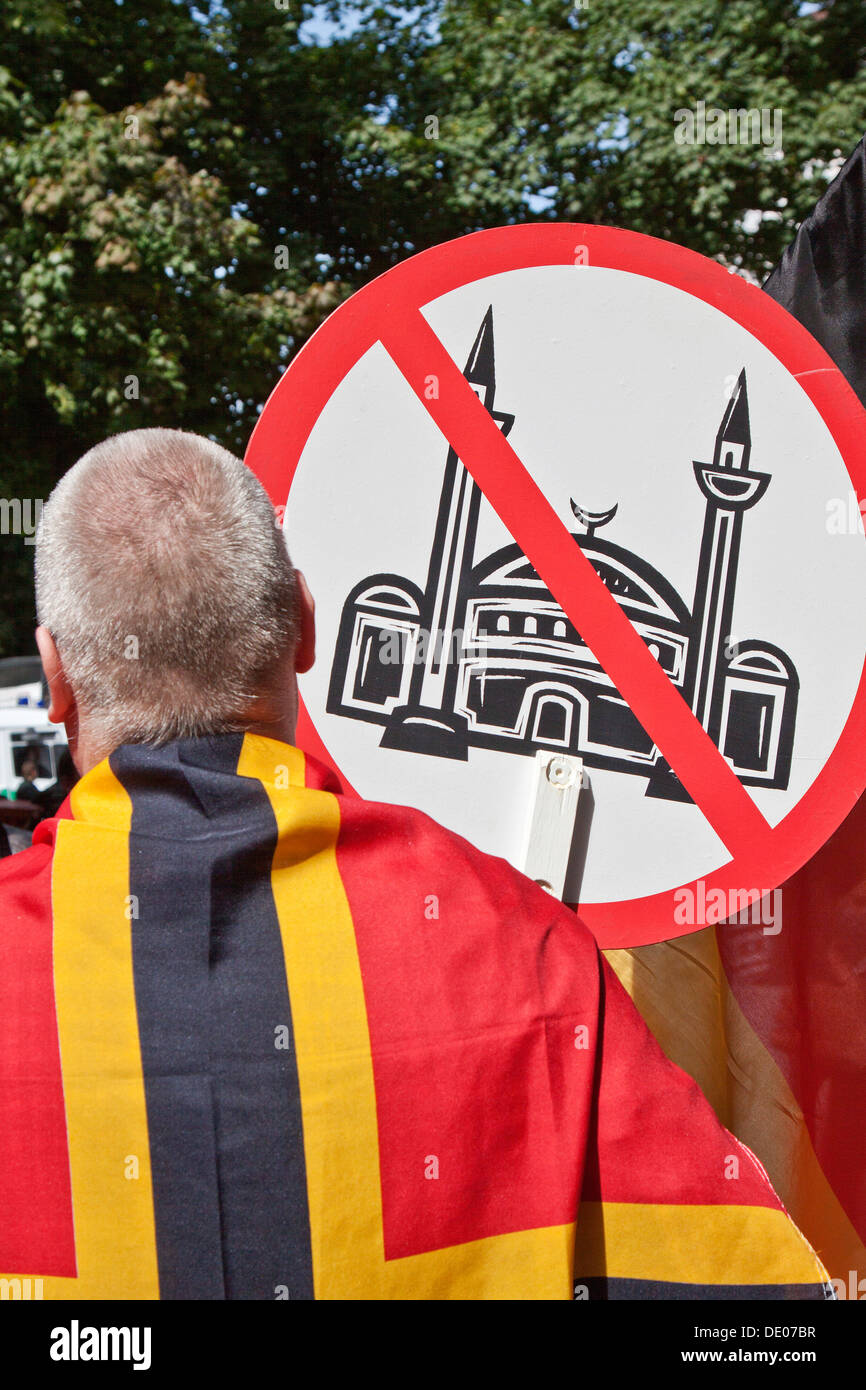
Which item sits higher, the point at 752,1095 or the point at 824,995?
the point at 824,995

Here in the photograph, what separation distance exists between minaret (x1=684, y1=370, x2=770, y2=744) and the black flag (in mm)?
649

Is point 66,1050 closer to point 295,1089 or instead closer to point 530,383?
point 295,1089

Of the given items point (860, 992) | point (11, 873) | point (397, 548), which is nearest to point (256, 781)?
point (11, 873)

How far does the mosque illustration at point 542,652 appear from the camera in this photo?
4.58 feet

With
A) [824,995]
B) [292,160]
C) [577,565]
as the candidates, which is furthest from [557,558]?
[292,160]

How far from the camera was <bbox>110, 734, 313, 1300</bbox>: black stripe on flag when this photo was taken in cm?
101

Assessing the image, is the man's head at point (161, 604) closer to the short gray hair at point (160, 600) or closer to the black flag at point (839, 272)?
the short gray hair at point (160, 600)

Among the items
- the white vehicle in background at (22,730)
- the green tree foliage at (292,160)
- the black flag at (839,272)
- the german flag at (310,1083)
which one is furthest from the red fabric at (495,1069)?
the white vehicle in background at (22,730)

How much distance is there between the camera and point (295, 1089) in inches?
40.6

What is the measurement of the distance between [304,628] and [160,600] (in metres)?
0.17

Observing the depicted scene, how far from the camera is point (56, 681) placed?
3.82ft

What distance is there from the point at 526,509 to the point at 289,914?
1.89ft

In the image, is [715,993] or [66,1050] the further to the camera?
[715,993]

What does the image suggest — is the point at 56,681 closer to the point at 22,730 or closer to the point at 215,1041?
the point at 215,1041
